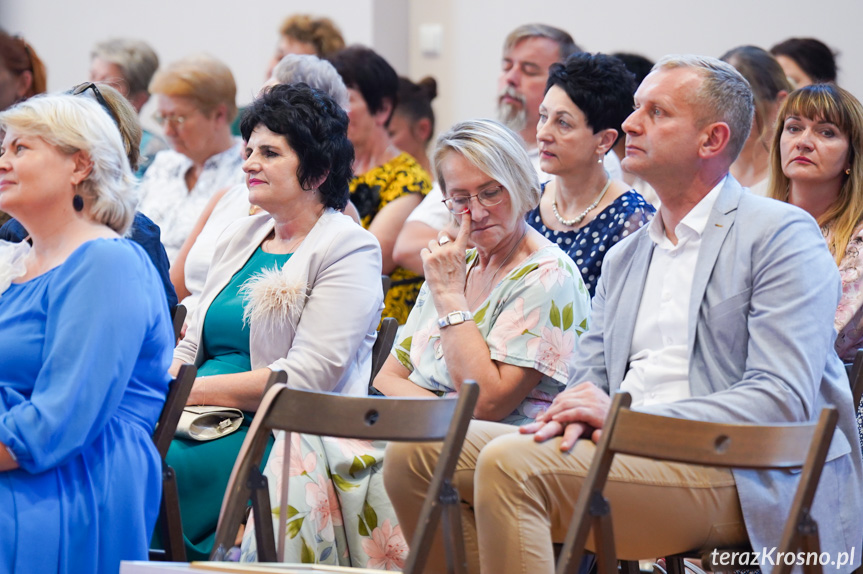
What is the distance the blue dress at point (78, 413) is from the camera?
210 cm

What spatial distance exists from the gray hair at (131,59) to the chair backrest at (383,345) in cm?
289

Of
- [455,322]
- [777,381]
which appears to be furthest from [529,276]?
[777,381]

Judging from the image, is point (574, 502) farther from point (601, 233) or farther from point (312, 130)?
point (312, 130)

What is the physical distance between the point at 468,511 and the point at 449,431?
0.51m

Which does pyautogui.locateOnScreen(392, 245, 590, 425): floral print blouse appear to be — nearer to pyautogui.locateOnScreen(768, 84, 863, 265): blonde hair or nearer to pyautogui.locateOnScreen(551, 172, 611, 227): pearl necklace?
pyautogui.locateOnScreen(551, 172, 611, 227): pearl necklace

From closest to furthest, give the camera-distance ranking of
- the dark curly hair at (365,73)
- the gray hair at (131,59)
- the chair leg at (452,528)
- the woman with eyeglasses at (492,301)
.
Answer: the chair leg at (452,528), the woman with eyeglasses at (492,301), the dark curly hair at (365,73), the gray hair at (131,59)

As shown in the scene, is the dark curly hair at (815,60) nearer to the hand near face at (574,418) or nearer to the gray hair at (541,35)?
the gray hair at (541,35)

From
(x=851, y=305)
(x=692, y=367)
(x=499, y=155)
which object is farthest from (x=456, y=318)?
(x=851, y=305)

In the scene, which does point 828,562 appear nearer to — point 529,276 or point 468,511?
point 468,511

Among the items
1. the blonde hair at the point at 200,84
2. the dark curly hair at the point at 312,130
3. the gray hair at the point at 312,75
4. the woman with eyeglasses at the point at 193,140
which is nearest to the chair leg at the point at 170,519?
the dark curly hair at the point at 312,130

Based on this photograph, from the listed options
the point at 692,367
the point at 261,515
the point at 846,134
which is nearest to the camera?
the point at 261,515

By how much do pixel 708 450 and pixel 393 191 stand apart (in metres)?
2.43

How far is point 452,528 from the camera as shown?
6.61 feet

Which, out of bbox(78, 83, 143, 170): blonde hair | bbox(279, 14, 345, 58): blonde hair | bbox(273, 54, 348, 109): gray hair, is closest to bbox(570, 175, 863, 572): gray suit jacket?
bbox(78, 83, 143, 170): blonde hair
